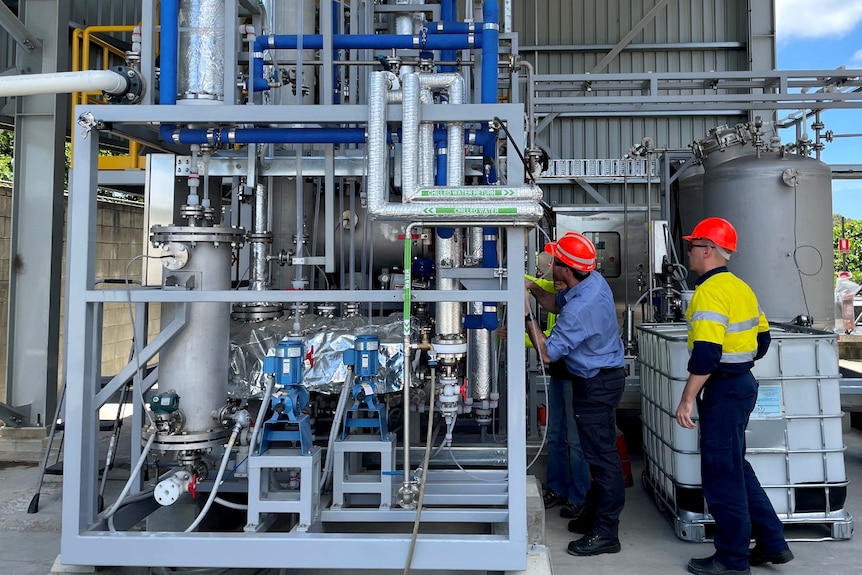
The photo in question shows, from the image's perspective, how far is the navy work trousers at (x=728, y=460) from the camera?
2.88 meters

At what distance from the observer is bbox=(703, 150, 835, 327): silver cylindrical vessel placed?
5.14 m

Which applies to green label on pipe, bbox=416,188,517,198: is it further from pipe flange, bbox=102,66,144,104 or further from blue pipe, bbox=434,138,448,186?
pipe flange, bbox=102,66,144,104

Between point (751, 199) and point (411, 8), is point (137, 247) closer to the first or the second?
point (411, 8)

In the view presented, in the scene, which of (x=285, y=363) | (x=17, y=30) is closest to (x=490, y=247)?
(x=285, y=363)

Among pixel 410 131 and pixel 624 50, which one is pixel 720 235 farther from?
pixel 624 50

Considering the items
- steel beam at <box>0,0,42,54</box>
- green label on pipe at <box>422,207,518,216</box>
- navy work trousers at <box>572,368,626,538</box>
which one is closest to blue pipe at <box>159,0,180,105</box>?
green label on pipe at <box>422,207,518,216</box>

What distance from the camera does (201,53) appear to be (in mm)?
2756

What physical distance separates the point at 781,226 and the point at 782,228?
0.7 inches

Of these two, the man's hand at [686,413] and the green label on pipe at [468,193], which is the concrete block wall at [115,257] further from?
the man's hand at [686,413]

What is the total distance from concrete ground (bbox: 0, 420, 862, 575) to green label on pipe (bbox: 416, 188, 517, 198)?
1509mm

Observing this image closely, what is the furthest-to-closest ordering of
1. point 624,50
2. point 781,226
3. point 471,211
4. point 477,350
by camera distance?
point 624,50
point 781,226
point 477,350
point 471,211

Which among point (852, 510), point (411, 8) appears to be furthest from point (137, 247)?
point (852, 510)

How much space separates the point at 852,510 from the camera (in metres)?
3.82

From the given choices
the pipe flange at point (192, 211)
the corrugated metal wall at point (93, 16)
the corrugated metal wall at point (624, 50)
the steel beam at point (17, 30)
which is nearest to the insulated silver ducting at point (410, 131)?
the pipe flange at point (192, 211)
